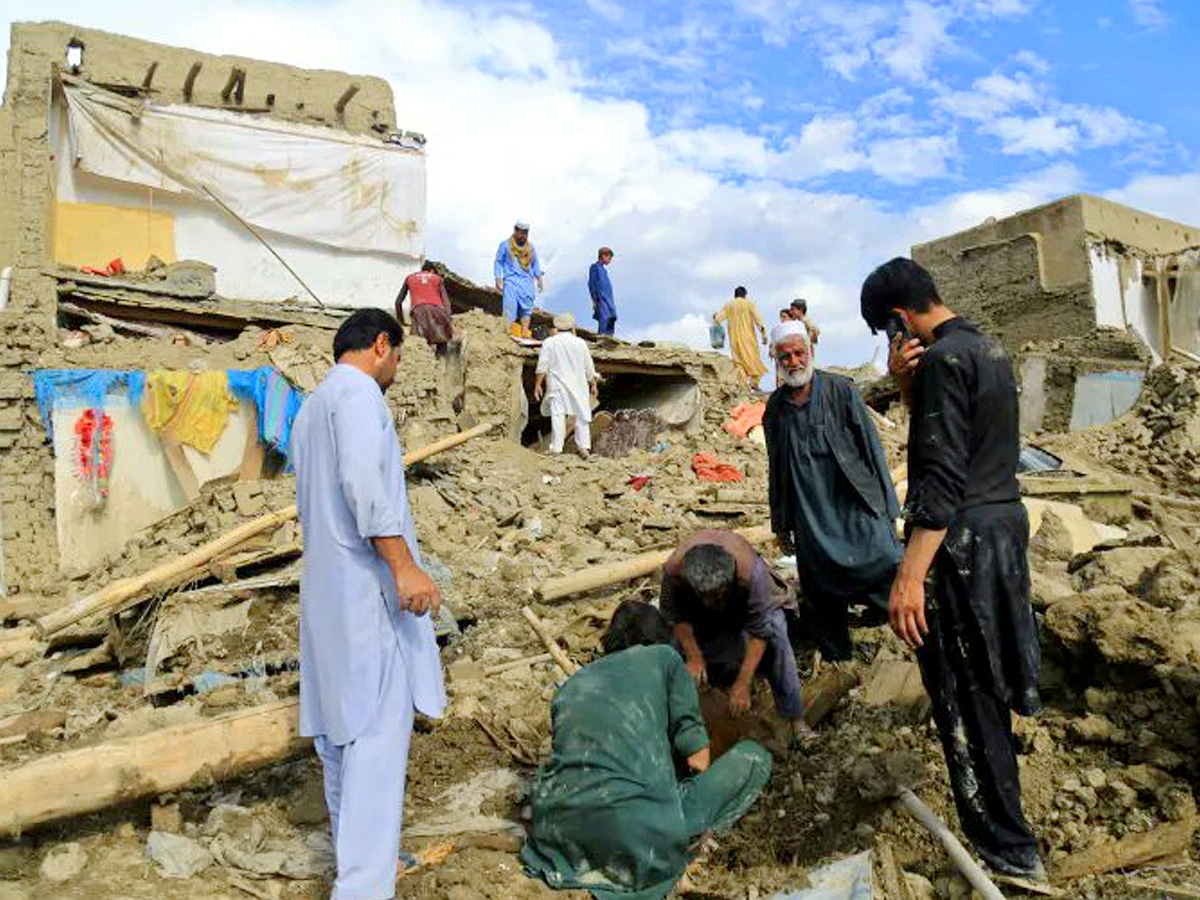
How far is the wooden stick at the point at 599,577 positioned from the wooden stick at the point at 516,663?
0.75 metres

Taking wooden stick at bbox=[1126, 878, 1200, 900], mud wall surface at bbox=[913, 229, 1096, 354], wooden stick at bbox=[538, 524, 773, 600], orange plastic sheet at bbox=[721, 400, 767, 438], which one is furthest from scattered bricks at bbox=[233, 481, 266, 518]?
mud wall surface at bbox=[913, 229, 1096, 354]

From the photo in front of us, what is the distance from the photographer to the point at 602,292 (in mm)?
12742

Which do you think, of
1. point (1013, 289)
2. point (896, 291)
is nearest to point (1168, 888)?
point (896, 291)

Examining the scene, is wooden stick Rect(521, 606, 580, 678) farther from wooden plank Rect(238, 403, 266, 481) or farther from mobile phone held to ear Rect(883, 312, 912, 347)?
wooden plank Rect(238, 403, 266, 481)

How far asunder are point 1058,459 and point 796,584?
23.8ft

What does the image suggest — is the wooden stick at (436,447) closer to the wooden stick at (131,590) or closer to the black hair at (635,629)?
the wooden stick at (131,590)

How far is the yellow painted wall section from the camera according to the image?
1088cm

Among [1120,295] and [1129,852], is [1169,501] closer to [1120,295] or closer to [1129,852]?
[1129,852]

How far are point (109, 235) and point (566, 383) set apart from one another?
621 cm

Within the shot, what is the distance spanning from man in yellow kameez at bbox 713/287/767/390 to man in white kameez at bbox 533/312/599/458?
10.2ft

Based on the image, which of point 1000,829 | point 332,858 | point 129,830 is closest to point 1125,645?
point 1000,829

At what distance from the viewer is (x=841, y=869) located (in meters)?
2.80

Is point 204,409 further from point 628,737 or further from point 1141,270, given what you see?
point 1141,270

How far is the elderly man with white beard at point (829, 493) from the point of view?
12.7ft
